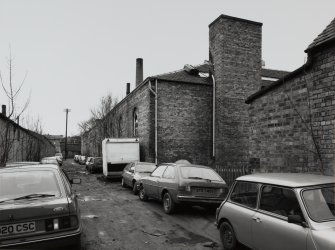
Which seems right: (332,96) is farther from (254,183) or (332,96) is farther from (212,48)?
(212,48)

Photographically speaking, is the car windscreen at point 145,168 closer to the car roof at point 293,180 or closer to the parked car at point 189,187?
the parked car at point 189,187

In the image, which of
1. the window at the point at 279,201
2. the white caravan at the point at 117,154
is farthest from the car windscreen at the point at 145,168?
the window at the point at 279,201

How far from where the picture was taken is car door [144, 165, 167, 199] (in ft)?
30.8

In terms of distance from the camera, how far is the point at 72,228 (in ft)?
14.3

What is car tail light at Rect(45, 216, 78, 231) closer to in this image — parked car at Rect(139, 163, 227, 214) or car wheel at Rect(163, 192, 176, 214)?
parked car at Rect(139, 163, 227, 214)

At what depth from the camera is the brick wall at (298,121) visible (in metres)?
7.12

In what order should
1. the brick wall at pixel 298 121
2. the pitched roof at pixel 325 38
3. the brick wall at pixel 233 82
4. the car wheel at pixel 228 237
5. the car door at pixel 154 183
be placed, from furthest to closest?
1. the brick wall at pixel 233 82
2. the car door at pixel 154 183
3. the brick wall at pixel 298 121
4. the pitched roof at pixel 325 38
5. the car wheel at pixel 228 237

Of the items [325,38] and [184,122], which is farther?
[184,122]

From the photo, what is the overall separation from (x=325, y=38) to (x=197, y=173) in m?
4.75

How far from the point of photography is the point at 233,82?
19688 millimetres

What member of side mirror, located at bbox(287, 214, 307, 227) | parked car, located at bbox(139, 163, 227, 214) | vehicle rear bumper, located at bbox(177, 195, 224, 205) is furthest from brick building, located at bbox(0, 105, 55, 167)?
side mirror, located at bbox(287, 214, 307, 227)

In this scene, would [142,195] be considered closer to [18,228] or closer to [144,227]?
[144,227]

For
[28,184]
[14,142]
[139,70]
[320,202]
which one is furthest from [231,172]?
[14,142]

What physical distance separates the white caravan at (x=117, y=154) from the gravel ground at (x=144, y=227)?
8064 mm
